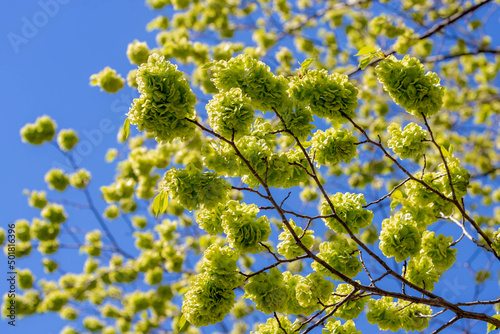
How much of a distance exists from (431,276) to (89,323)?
6632 millimetres

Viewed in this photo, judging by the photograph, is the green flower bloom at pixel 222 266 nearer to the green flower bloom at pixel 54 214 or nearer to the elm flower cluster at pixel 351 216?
the elm flower cluster at pixel 351 216

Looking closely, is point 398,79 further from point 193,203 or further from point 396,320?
point 396,320

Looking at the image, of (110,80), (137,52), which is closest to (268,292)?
(110,80)

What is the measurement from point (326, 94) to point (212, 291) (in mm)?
1245

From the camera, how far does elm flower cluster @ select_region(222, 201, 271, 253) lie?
2.22 meters

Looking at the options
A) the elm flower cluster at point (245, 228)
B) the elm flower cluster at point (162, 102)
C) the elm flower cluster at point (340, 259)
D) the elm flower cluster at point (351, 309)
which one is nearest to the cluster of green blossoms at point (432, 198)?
the elm flower cluster at point (340, 259)

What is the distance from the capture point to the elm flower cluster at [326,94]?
235cm

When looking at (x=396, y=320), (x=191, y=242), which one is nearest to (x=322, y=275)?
(x=396, y=320)

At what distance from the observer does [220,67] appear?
7.69ft

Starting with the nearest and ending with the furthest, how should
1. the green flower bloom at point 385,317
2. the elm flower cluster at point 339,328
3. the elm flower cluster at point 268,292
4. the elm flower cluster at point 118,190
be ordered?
the elm flower cluster at point 268,292
the elm flower cluster at point 339,328
the green flower bloom at point 385,317
the elm flower cluster at point 118,190

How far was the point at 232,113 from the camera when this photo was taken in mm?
2088

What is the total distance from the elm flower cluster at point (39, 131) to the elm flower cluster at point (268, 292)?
5052mm

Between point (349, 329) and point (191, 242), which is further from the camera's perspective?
point (191, 242)

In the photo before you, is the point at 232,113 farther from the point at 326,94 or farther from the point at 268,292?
the point at 268,292
